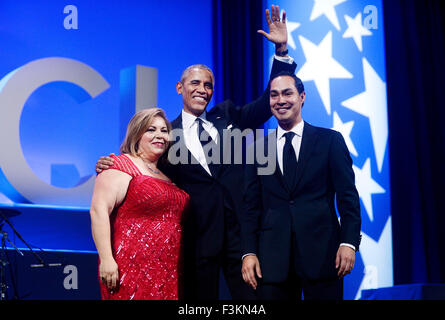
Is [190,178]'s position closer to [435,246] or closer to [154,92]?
[154,92]

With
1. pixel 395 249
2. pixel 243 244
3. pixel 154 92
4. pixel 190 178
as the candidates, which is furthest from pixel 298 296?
pixel 395 249

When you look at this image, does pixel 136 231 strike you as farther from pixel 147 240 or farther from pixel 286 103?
pixel 286 103

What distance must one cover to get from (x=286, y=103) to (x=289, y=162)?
0.93 ft

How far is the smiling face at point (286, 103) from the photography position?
8.70 ft

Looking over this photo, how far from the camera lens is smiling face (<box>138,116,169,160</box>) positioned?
2.80 metres

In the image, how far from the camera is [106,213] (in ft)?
8.41

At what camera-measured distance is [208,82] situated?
118 inches

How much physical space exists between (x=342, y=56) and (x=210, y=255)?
293 cm

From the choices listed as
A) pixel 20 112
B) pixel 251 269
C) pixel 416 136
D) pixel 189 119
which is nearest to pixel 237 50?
pixel 416 136

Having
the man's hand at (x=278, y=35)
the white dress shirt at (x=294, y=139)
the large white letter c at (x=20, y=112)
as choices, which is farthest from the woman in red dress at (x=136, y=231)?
the large white letter c at (x=20, y=112)

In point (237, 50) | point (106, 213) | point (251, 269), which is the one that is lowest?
point (251, 269)

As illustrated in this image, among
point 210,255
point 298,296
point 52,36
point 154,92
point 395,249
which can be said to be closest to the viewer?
point 298,296

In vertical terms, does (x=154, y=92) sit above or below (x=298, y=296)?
above
